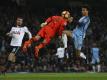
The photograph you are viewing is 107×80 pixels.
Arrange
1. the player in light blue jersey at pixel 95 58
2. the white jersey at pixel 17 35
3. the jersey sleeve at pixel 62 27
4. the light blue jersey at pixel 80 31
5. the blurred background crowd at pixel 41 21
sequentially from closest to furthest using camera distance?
the jersey sleeve at pixel 62 27 < the white jersey at pixel 17 35 < the light blue jersey at pixel 80 31 < the player in light blue jersey at pixel 95 58 < the blurred background crowd at pixel 41 21

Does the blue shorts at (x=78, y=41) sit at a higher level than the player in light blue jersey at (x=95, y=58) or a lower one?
higher

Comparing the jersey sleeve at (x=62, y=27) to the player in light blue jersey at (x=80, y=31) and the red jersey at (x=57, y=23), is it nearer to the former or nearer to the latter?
the red jersey at (x=57, y=23)

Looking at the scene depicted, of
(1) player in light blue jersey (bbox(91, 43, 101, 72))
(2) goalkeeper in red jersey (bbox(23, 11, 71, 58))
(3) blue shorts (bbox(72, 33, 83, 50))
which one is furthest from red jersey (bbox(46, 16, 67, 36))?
(1) player in light blue jersey (bbox(91, 43, 101, 72))

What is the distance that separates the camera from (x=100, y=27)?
2644 centimetres

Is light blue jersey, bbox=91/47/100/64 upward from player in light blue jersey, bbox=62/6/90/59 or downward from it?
downward

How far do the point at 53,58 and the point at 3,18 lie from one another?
3725 millimetres

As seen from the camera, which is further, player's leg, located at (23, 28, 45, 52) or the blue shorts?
the blue shorts

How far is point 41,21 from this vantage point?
26672 mm

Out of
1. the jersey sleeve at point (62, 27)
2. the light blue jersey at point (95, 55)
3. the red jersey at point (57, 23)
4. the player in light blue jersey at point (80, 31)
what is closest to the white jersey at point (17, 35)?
the red jersey at point (57, 23)

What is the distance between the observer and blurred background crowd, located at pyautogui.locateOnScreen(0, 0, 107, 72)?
23094mm

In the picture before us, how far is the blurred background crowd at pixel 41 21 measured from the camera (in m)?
23.1

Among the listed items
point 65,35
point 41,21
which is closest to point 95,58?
point 65,35

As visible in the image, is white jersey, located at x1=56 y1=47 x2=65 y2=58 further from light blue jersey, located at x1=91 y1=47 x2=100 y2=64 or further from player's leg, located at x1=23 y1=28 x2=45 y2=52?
player's leg, located at x1=23 y1=28 x2=45 y2=52

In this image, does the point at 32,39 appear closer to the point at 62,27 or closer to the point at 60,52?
the point at 62,27
